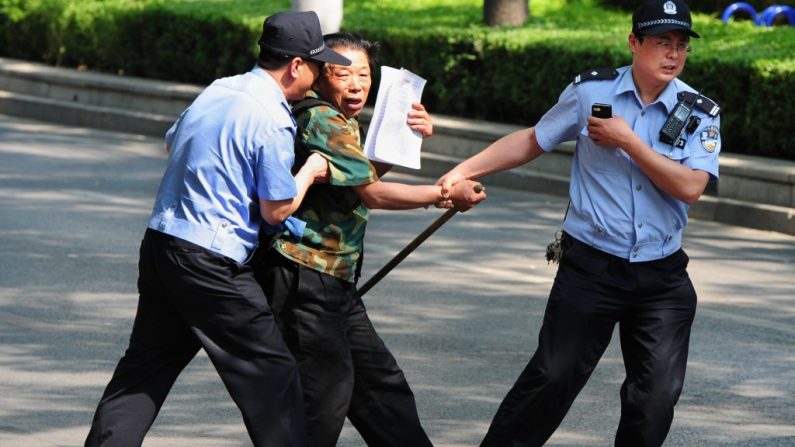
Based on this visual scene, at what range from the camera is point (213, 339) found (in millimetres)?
4664

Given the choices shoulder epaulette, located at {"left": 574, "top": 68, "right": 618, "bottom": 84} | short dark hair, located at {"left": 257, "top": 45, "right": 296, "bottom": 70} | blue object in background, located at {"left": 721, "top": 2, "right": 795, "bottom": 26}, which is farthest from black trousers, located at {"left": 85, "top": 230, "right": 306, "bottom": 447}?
blue object in background, located at {"left": 721, "top": 2, "right": 795, "bottom": 26}

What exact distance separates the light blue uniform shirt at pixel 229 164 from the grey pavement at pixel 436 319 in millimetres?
1553

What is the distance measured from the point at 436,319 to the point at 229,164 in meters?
3.62

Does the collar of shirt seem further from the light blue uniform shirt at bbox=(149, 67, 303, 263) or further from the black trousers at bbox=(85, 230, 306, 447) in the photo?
the black trousers at bbox=(85, 230, 306, 447)

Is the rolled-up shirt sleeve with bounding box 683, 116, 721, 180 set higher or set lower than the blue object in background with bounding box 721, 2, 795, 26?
higher

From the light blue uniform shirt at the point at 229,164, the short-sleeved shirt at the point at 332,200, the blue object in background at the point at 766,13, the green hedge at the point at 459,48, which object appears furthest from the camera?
the blue object in background at the point at 766,13

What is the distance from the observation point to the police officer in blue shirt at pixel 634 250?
4.90m

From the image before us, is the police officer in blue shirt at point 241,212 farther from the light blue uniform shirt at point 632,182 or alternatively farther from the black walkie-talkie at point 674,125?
the black walkie-talkie at point 674,125

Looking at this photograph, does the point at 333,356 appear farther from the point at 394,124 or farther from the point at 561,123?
the point at 561,123

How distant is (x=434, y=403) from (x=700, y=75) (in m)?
6.70

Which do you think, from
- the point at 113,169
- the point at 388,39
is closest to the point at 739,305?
the point at 113,169

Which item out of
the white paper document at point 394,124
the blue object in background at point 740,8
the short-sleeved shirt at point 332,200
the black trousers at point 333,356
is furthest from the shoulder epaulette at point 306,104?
the blue object in background at point 740,8

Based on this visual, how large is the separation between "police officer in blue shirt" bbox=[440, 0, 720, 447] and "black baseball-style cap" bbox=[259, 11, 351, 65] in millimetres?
901

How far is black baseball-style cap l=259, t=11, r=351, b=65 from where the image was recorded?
4.61m
